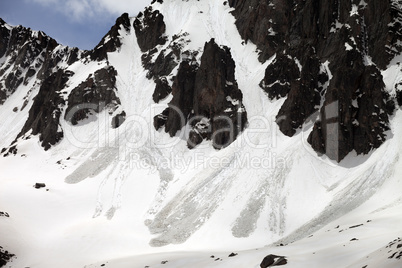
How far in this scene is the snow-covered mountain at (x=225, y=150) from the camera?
157 feet

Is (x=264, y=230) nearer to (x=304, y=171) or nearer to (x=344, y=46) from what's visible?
(x=304, y=171)

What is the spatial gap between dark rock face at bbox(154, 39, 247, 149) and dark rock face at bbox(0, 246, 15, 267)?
42.9 meters

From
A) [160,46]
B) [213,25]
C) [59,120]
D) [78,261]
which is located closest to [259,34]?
[213,25]

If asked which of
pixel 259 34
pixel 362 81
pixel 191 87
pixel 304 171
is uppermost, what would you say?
pixel 259 34

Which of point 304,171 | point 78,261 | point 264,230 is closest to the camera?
point 78,261

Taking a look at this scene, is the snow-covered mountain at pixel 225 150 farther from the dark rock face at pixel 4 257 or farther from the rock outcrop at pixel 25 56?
the rock outcrop at pixel 25 56

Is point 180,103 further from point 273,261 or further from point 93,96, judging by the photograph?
point 273,261

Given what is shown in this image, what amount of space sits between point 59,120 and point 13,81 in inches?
2709

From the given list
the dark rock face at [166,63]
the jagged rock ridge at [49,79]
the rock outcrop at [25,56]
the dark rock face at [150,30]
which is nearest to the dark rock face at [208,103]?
the dark rock face at [166,63]

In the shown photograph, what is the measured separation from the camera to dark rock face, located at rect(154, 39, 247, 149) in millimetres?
79500

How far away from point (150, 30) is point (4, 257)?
90.7m

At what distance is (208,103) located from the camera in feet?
276

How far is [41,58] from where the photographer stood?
163750 mm

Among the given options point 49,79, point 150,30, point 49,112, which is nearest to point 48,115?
point 49,112
